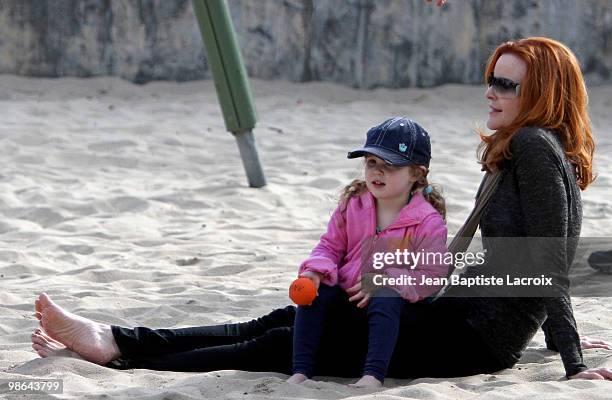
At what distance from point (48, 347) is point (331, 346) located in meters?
0.85

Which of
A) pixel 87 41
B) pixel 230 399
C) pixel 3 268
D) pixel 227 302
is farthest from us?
pixel 87 41

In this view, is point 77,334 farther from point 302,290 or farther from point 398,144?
point 398,144

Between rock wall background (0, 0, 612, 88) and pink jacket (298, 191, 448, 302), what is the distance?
261 inches

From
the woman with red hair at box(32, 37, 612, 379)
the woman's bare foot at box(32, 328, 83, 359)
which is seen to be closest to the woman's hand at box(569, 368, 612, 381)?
the woman with red hair at box(32, 37, 612, 379)

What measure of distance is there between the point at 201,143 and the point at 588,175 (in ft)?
17.4

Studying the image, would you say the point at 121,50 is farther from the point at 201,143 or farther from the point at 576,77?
the point at 576,77

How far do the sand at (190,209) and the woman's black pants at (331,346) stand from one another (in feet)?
0.18

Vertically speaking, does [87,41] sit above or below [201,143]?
above

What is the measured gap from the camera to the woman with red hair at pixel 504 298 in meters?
3.15

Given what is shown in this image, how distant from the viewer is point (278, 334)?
136 inches

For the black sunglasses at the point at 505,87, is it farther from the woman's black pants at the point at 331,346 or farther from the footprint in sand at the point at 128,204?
the footprint in sand at the point at 128,204

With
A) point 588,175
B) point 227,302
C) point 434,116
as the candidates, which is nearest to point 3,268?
point 227,302

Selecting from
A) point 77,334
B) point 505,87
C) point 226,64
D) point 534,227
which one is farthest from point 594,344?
point 226,64

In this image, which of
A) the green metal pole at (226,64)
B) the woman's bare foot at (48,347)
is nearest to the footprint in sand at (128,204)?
the green metal pole at (226,64)
